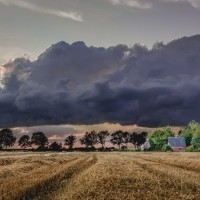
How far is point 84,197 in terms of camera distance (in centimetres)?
1753

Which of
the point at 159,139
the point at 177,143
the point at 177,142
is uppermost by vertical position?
the point at 159,139

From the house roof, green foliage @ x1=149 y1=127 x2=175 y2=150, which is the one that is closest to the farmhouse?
the house roof

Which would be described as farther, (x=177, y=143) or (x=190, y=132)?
(x=190, y=132)

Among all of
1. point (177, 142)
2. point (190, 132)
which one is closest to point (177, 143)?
point (177, 142)

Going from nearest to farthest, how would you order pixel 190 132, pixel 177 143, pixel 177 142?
1. pixel 177 143
2. pixel 177 142
3. pixel 190 132

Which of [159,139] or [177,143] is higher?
[159,139]

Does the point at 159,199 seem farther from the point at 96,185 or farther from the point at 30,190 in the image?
the point at 30,190

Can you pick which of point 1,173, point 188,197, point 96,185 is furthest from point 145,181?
point 1,173

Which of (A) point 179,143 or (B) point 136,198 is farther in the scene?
(A) point 179,143

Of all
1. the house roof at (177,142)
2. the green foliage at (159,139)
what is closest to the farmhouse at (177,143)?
the house roof at (177,142)

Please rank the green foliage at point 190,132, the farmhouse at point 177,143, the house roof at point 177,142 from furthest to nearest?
the green foliage at point 190,132, the house roof at point 177,142, the farmhouse at point 177,143

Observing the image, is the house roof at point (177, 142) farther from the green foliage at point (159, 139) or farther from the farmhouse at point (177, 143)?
the green foliage at point (159, 139)

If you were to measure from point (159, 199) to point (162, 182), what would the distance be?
183 inches

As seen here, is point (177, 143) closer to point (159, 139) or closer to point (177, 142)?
point (177, 142)
